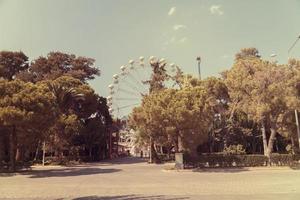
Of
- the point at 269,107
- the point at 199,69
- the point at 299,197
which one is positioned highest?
the point at 199,69

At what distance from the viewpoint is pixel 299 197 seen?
1419 cm

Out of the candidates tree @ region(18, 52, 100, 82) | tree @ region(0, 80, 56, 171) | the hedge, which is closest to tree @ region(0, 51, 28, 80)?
tree @ region(18, 52, 100, 82)

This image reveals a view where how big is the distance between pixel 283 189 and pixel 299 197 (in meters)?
3.03

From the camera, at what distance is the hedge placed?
34281 mm

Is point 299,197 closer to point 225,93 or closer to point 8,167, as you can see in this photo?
point 8,167

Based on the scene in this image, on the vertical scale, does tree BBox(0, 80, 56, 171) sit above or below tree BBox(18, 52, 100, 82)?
below

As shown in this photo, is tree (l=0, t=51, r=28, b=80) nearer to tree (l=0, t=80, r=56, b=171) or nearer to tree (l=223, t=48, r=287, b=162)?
tree (l=0, t=80, r=56, b=171)

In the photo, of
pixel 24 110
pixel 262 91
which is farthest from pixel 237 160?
pixel 24 110

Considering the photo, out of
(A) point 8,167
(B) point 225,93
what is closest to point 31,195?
(A) point 8,167

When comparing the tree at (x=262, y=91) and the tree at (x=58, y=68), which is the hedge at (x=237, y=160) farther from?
the tree at (x=58, y=68)

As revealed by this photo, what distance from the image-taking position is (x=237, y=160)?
35.0 metres

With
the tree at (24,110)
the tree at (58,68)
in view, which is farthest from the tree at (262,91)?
the tree at (58,68)

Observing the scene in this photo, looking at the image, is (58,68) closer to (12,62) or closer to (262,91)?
(12,62)

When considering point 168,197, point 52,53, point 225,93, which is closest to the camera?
point 168,197
